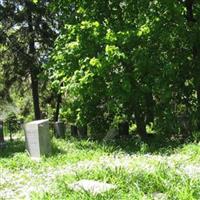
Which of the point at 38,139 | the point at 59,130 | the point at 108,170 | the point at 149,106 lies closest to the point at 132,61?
the point at 149,106

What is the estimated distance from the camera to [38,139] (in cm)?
1472

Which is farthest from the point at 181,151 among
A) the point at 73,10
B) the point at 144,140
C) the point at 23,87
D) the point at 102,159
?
the point at 23,87

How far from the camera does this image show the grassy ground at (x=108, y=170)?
7949 mm

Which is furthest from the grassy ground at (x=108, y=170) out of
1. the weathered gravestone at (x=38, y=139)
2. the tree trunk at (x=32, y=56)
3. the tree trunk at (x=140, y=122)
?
the tree trunk at (x=32, y=56)

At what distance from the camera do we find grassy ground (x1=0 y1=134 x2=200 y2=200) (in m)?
7.95

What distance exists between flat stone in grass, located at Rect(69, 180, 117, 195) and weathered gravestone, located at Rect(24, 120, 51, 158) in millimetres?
5766

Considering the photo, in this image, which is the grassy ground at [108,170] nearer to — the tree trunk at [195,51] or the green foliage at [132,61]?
the green foliage at [132,61]

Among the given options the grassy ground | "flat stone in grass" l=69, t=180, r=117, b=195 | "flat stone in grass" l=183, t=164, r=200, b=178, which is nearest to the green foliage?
the grassy ground

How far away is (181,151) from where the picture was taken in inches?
515

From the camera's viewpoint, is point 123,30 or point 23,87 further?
point 23,87

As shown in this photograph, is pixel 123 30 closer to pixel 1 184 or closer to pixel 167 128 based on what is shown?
pixel 167 128

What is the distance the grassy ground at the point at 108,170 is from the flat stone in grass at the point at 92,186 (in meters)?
0.12

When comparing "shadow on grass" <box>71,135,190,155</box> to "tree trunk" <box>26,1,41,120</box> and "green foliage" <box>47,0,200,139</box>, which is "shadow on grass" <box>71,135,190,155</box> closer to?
"green foliage" <box>47,0,200,139</box>

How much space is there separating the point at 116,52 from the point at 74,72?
1.56m
